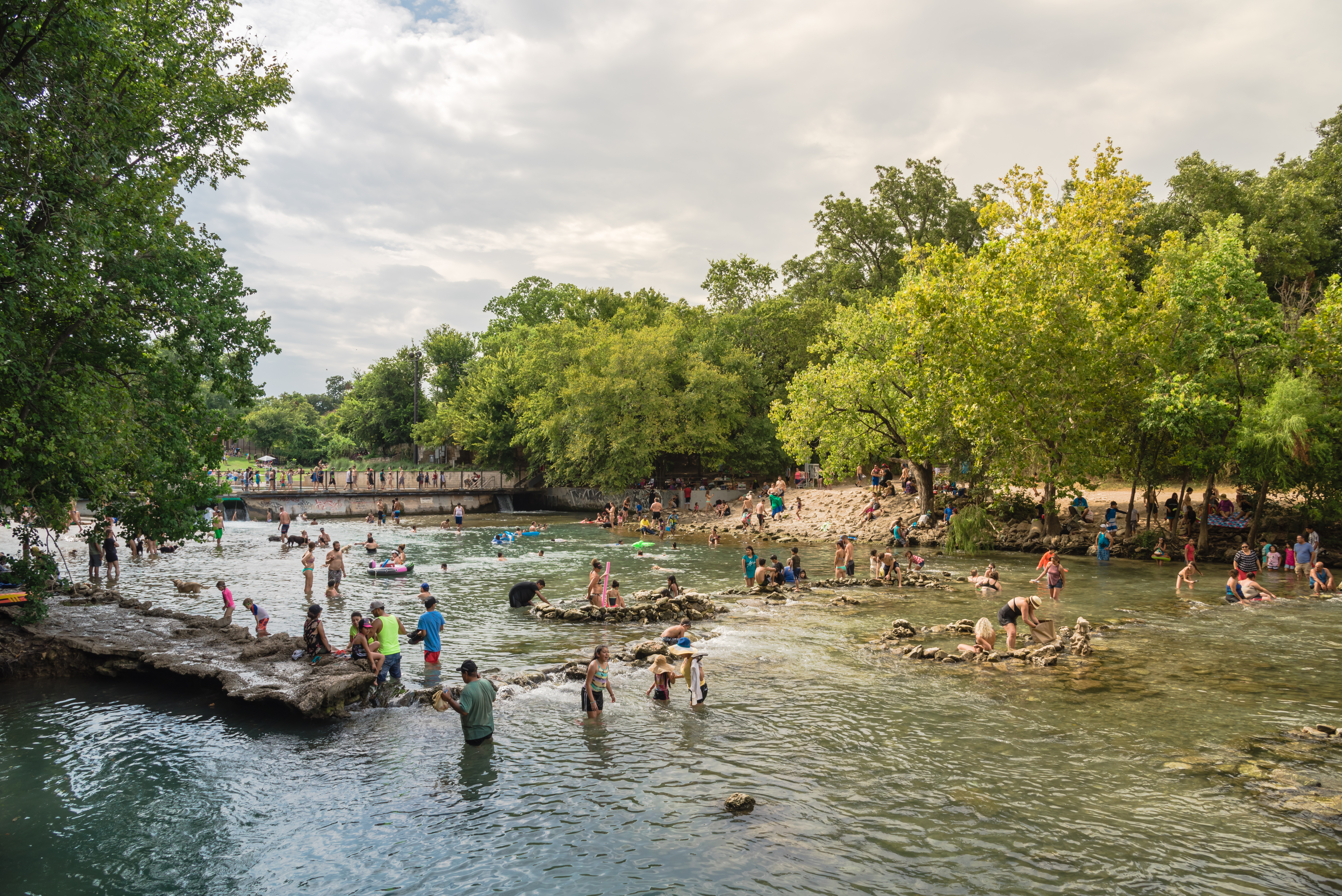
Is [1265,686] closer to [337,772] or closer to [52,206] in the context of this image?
[337,772]

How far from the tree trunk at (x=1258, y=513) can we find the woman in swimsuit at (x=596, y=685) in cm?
2863

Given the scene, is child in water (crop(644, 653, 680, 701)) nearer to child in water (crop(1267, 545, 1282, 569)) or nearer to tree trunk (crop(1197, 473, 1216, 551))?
child in water (crop(1267, 545, 1282, 569))

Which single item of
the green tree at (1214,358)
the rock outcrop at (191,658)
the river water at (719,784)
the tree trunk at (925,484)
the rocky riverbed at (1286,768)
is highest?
the green tree at (1214,358)

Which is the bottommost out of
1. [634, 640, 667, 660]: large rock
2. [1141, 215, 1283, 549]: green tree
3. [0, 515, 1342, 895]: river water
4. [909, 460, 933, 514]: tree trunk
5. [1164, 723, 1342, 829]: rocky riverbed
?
[0, 515, 1342, 895]: river water

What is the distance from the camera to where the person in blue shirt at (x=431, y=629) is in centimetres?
1766

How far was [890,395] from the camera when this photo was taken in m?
41.4

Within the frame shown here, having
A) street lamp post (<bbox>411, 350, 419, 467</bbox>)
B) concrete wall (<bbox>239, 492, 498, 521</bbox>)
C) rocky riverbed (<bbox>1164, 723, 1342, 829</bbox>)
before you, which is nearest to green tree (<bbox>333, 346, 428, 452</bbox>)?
street lamp post (<bbox>411, 350, 419, 467</bbox>)

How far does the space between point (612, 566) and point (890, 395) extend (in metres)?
18.5

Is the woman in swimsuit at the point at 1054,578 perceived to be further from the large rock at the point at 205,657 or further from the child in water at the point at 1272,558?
the large rock at the point at 205,657

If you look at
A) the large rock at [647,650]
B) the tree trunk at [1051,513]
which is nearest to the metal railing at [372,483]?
the tree trunk at [1051,513]

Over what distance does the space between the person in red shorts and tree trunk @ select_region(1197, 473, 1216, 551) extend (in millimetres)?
31676

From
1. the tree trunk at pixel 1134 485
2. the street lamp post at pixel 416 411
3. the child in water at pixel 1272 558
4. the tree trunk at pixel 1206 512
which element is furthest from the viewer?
the street lamp post at pixel 416 411

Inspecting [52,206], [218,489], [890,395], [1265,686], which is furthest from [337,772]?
[890,395]

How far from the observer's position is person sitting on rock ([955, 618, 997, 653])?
58.9 ft
